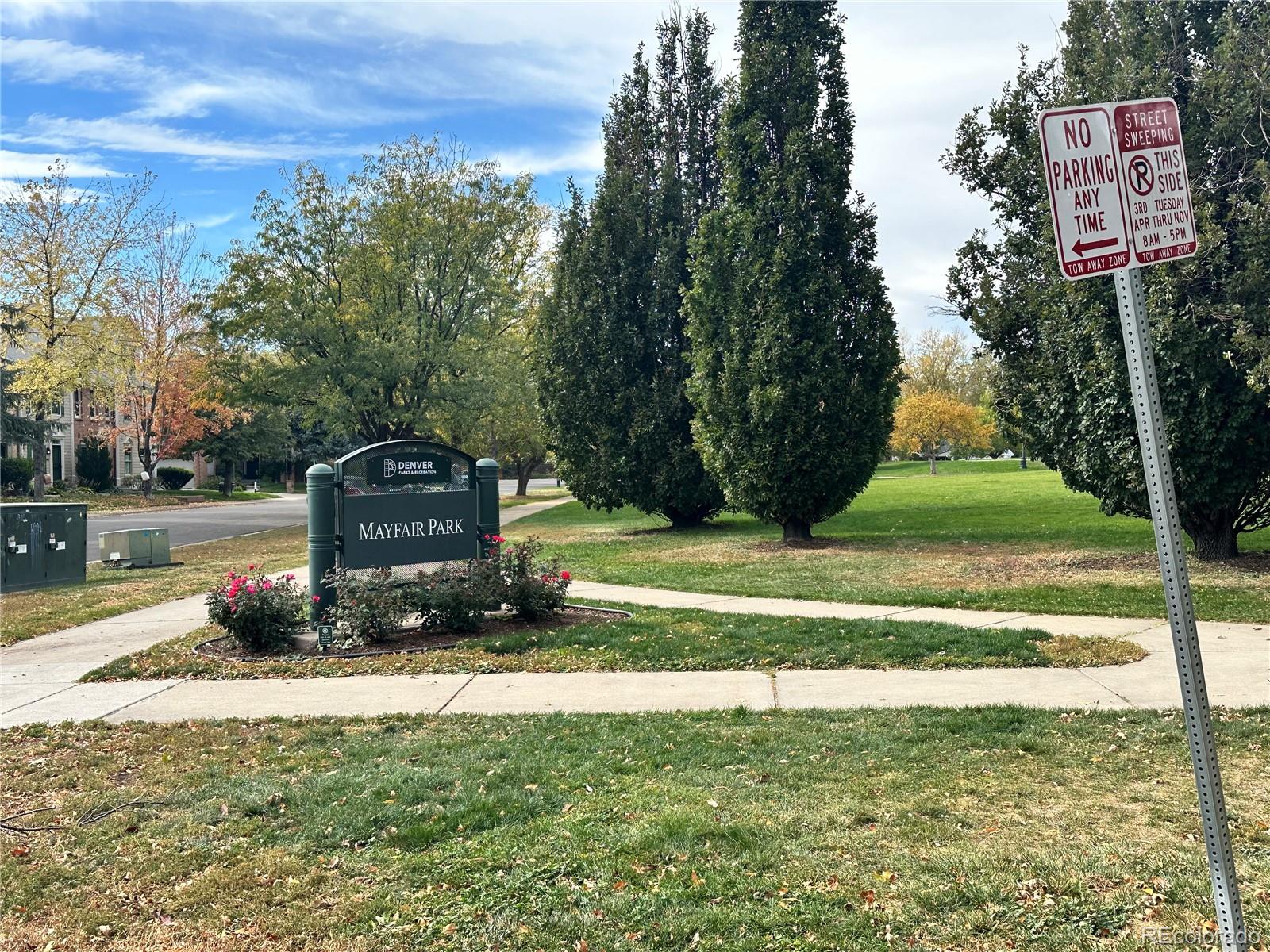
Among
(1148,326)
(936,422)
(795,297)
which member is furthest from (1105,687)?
(936,422)

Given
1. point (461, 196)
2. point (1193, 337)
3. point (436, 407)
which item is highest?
point (461, 196)

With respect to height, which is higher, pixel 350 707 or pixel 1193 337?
pixel 1193 337

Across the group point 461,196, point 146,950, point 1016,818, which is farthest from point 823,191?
point 461,196

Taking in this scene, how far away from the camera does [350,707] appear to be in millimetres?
7000

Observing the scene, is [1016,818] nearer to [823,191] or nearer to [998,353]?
[998,353]

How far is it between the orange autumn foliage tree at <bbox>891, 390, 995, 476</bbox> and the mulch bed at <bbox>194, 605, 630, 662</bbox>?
51937 millimetres

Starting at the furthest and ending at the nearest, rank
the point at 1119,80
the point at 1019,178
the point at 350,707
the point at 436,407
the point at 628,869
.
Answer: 1. the point at 436,407
2. the point at 1019,178
3. the point at 1119,80
4. the point at 350,707
5. the point at 628,869

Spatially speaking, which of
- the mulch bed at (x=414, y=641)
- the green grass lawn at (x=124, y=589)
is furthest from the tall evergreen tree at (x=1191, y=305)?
the green grass lawn at (x=124, y=589)

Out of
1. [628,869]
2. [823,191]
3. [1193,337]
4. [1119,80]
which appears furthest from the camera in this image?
[823,191]

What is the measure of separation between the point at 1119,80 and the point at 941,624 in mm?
8223

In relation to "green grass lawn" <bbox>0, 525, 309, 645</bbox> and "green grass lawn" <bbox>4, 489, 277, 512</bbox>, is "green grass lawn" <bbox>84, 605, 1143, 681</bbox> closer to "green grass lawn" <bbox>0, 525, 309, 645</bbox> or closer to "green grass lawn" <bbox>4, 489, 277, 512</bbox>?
"green grass lawn" <bbox>0, 525, 309, 645</bbox>

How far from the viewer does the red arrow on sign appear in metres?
3.03

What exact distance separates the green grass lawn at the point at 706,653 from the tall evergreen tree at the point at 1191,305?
527 cm

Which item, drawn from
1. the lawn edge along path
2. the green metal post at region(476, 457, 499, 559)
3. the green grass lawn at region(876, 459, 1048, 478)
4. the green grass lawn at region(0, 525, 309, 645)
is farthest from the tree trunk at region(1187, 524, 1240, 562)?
the green grass lawn at region(876, 459, 1048, 478)
